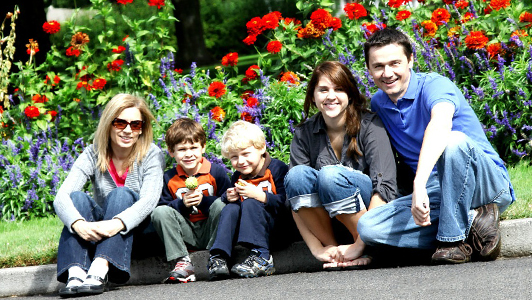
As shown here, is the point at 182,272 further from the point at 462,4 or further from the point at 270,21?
the point at 462,4

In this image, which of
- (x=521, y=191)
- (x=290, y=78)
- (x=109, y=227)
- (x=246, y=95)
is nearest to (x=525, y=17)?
(x=521, y=191)

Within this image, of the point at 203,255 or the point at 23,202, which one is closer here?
the point at 203,255

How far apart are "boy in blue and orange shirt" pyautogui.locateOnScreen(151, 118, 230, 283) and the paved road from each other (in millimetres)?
266

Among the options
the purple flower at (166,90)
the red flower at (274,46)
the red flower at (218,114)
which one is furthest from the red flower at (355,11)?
the purple flower at (166,90)

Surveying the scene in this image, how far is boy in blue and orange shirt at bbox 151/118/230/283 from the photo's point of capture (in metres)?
4.46

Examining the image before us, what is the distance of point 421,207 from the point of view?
12.2 ft

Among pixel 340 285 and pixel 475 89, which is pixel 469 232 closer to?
pixel 340 285

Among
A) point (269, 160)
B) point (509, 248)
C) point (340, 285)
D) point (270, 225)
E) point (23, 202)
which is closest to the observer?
point (340, 285)

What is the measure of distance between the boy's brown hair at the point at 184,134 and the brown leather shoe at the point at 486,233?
1864 mm

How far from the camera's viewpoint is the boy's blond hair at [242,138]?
4.57 m

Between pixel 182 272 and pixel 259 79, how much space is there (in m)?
2.44

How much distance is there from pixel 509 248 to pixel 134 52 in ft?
12.6

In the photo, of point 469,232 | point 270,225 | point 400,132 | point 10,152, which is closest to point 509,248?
point 469,232

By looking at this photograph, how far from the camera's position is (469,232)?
394 cm
